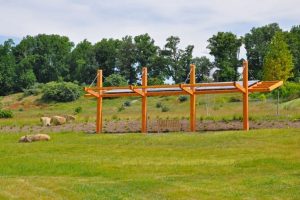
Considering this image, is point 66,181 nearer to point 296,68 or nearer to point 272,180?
point 272,180

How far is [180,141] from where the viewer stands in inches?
877

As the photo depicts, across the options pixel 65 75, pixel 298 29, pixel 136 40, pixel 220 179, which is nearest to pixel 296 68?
pixel 298 29

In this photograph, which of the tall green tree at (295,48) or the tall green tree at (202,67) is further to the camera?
the tall green tree at (202,67)

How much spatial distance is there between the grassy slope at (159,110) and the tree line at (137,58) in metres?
10.0

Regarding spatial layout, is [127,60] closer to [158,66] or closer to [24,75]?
[158,66]

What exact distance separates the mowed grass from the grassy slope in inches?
290

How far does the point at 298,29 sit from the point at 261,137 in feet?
234

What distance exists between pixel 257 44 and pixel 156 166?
6945 centimetres

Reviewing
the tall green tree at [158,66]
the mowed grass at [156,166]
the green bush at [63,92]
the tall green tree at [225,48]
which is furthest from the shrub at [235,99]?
the tall green tree at [158,66]

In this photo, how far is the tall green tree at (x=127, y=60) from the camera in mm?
87812

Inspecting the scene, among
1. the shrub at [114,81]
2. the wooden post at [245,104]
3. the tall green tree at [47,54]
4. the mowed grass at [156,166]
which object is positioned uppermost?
the tall green tree at [47,54]

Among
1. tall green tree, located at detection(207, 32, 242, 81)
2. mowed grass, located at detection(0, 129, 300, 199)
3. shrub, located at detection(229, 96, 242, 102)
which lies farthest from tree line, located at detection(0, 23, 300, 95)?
mowed grass, located at detection(0, 129, 300, 199)

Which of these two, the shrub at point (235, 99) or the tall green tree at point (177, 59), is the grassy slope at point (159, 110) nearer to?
the shrub at point (235, 99)

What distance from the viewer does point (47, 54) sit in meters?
109
